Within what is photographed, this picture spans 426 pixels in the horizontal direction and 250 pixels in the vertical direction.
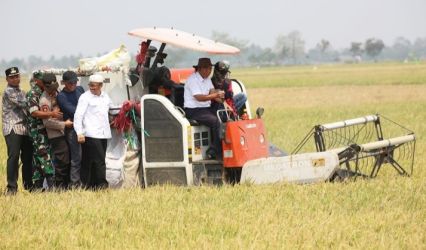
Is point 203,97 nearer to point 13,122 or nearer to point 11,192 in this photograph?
point 13,122

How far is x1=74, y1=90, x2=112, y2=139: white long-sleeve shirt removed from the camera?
12664 mm

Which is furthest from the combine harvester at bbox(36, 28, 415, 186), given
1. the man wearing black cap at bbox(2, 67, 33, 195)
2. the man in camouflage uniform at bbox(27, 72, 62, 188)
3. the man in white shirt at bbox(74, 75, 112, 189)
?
the man wearing black cap at bbox(2, 67, 33, 195)

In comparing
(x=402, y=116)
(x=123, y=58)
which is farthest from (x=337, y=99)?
(x=123, y=58)

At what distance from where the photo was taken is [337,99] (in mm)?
45281

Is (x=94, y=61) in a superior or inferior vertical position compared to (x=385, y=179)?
superior

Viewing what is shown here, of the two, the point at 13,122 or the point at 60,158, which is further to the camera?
the point at 13,122

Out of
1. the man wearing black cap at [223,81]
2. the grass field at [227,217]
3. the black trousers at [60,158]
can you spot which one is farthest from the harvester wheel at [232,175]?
the black trousers at [60,158]

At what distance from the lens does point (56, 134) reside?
12953 millimetres

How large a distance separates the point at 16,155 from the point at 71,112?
993mm

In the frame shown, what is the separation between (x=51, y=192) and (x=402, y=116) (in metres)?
19.1

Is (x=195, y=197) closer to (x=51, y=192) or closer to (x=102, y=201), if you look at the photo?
(x=102, y=201)

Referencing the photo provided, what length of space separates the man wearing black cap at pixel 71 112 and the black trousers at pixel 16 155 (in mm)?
660

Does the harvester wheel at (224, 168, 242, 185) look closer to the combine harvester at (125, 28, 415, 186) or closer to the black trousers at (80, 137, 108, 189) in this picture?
the combine harvester at (125, 28, 415, 186)

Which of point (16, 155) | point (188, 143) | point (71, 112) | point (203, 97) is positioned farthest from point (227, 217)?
point (16, 155)
